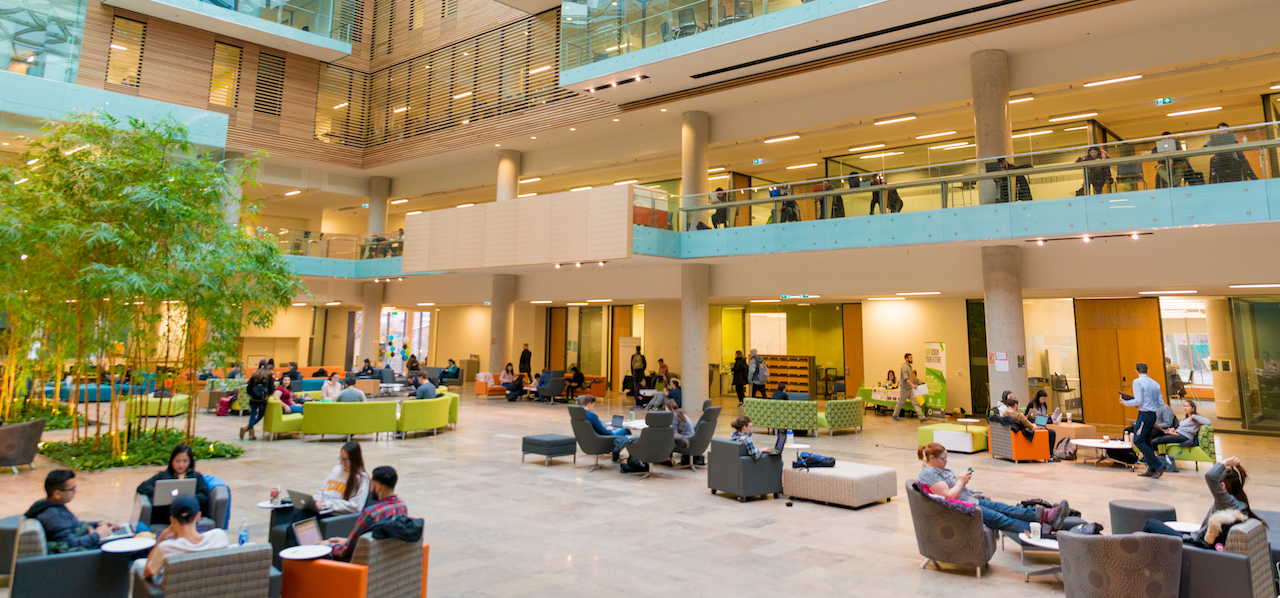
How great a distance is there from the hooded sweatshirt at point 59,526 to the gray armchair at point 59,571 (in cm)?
9

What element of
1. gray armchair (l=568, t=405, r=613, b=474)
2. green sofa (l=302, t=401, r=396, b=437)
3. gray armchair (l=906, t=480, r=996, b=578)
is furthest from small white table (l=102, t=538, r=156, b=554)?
green sofa (l=302, t=401, r=396, b=437)

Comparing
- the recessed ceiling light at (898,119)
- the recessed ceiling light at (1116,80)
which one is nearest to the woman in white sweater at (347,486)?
the recessed ceiling light at (898,119)

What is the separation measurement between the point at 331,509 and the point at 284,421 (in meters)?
8.05

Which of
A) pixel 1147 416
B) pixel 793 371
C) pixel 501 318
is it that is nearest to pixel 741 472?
pixel 1147 416

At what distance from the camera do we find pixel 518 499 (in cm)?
760

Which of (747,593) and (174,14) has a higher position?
(174,14)

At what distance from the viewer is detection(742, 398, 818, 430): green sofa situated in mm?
12688

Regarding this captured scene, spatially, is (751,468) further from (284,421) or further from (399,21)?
(399,21)

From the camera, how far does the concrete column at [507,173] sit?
20656 mm

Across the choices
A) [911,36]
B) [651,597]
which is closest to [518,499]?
[651,597]

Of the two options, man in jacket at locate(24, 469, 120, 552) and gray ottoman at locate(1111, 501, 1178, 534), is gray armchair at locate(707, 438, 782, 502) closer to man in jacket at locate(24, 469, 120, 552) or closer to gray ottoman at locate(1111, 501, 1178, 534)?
gray ottoman at locate(1111, 501, 1178, 534)

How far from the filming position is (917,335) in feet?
56.0

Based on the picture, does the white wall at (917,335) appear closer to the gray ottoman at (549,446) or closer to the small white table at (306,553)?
the gray ottoman at (549,446)

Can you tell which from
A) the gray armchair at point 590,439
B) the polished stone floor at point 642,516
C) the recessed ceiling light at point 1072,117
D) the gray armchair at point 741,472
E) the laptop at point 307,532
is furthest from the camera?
the recessed ceiling light at point 1072,117
